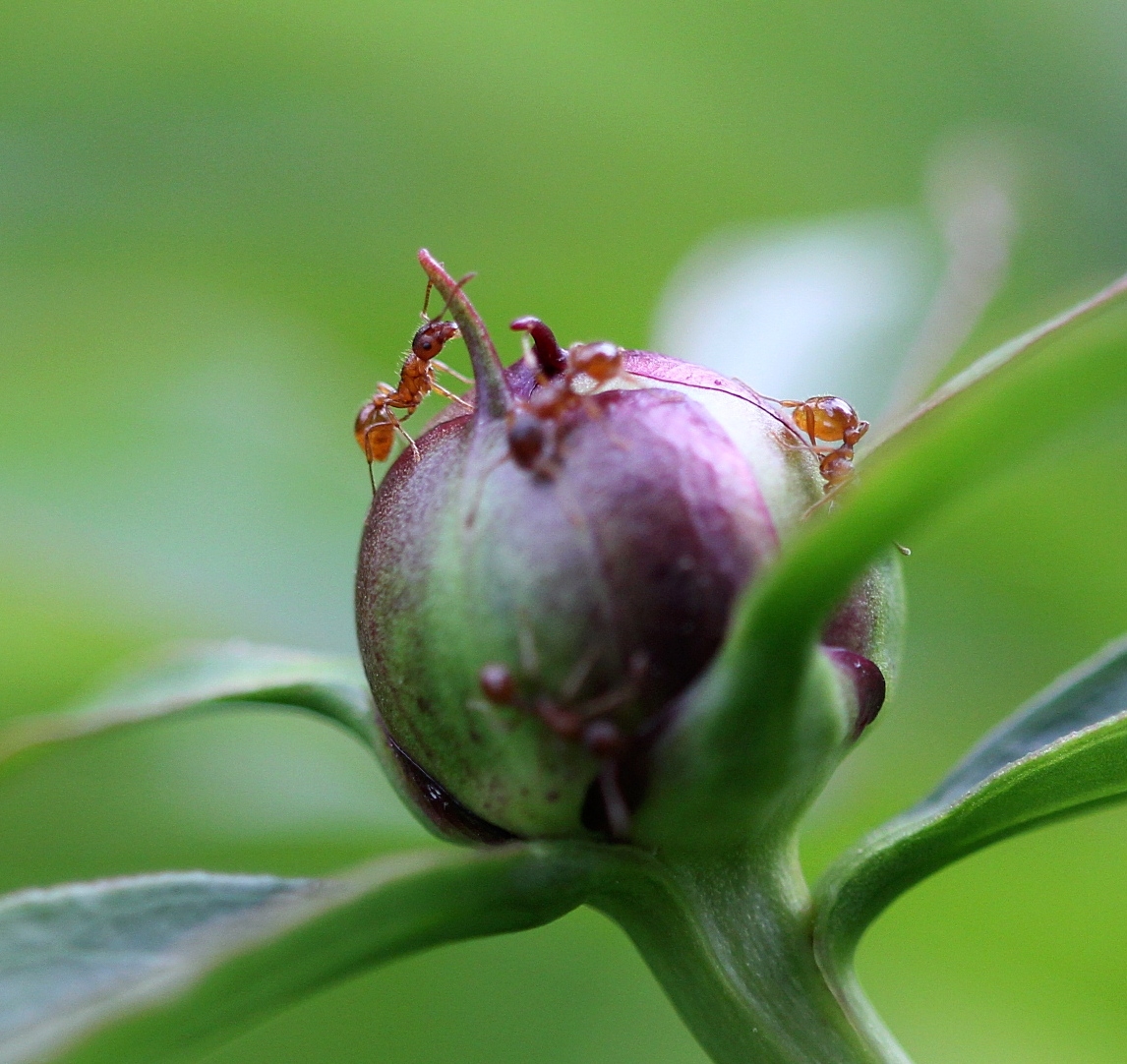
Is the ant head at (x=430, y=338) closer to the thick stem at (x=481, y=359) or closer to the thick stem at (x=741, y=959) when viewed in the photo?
the thick stem at (x=481, y=359)

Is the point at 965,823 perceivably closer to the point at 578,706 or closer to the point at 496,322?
the point at 578,706

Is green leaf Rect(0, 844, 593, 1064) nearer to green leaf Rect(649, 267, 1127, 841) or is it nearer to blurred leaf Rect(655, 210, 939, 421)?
green leaf Rect(649, 267, 1127, 841)

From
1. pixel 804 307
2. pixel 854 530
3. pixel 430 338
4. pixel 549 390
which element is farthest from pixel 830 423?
pixel 804 307

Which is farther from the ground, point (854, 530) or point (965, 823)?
point (854, 530)

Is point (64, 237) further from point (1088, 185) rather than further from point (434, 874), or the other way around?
point (434, 874)

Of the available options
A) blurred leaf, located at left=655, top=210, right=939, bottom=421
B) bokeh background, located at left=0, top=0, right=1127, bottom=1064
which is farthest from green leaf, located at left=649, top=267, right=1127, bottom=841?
blurred leaf, located at left=655, top=210, right=939, bottom=421

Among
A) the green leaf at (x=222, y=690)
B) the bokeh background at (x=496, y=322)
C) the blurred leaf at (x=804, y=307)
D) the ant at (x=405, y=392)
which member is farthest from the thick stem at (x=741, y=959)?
the blurred leaf at (x=804, y=307)
